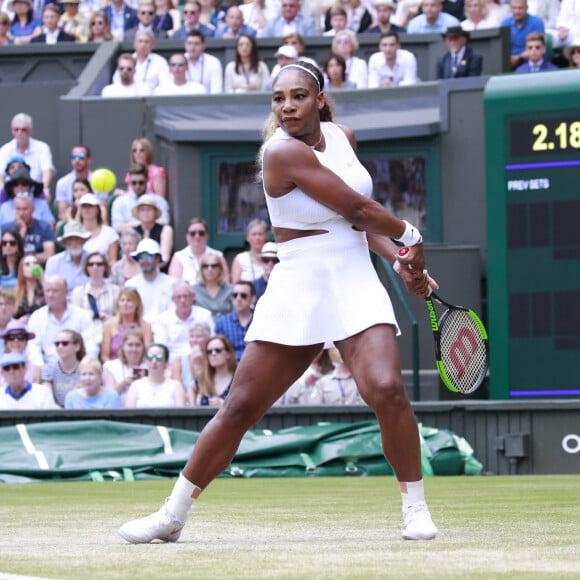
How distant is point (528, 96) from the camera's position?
1424cm

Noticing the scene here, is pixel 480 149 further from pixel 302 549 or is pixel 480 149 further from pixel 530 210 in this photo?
pixel 302 549

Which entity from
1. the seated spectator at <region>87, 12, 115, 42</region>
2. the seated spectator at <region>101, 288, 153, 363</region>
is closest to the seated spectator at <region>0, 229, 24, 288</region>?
the seated spectator at <region>101, 288, 153, 363</region>

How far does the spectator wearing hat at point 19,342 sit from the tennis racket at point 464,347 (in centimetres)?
864

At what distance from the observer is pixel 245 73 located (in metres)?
19.4

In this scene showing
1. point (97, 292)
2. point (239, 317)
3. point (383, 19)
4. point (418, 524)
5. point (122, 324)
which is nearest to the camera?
point (418, 524)

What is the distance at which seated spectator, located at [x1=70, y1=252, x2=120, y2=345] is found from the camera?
1591 centimetres

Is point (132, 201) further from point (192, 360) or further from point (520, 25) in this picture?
point (520, 25)

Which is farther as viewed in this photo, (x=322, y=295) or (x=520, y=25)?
(x=520, y=25)

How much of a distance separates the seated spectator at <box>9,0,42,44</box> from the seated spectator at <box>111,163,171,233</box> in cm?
478

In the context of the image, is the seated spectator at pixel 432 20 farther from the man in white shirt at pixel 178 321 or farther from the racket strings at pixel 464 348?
the racket strings at pixel 464 348

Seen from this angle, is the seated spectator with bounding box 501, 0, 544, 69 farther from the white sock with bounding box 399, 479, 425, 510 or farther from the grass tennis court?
the white sock with bounding box 399, 479, 425, 510

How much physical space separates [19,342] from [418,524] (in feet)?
30.6

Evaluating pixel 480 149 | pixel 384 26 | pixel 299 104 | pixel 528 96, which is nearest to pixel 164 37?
pixel 384 26

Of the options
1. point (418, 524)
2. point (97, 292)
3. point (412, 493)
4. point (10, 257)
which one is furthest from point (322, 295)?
point (10, 257)
